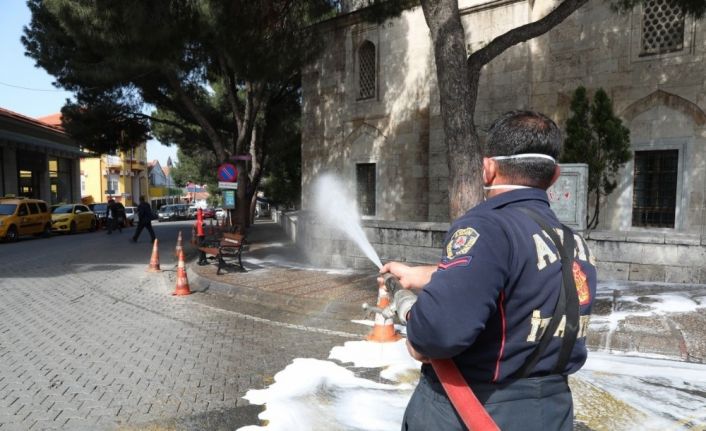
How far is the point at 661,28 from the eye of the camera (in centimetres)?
1115

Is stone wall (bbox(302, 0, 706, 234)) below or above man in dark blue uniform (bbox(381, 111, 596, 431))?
above

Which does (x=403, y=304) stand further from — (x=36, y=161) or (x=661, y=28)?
(x=36, y=161)

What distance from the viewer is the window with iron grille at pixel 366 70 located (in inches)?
658

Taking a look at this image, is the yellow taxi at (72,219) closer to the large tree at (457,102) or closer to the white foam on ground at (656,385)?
the large tree at (457,102)

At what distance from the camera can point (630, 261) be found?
303 inches

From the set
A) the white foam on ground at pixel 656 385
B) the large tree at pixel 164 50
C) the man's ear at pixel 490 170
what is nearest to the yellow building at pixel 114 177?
the large tree at pixel 164 50

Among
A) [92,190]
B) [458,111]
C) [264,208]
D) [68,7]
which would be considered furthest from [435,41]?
[264,208]

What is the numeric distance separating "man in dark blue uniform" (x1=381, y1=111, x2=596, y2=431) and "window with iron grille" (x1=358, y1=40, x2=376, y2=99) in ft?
51.1

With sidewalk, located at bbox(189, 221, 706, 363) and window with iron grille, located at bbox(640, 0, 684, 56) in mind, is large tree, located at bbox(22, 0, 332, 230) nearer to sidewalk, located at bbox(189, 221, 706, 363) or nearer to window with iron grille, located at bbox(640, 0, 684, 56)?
sidewalk, located at bbox(189, 221, 706, 363)

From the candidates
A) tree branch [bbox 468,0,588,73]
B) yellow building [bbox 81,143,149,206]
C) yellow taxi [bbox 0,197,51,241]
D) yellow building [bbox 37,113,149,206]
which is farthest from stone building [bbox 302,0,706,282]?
yellow building [bbox 37,113,149,206]

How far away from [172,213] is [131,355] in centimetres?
4148

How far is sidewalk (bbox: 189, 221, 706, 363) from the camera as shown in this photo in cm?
525

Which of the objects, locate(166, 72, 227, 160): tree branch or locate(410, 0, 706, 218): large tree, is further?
locate(166, 72, 227, 160): tree branch

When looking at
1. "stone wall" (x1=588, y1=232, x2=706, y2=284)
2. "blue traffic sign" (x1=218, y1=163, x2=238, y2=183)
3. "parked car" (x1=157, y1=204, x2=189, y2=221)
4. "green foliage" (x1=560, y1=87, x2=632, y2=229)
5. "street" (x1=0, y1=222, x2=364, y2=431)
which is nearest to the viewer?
"street" (x1=0, y1=222, x2=364, y2=431)
